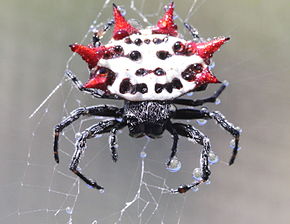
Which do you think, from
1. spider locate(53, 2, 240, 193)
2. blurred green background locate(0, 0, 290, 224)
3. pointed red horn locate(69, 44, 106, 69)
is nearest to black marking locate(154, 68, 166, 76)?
spider locate(53, 2, 240, 193)

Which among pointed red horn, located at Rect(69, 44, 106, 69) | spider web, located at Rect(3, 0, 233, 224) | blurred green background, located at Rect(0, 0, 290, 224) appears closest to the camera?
pointed red horn, located at Rect(69, 44, 106, 69)

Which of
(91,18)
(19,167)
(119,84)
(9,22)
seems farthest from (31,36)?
(119,84)

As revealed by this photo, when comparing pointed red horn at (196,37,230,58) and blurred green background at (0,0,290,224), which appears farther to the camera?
blurred green background at (0,0,290,224)

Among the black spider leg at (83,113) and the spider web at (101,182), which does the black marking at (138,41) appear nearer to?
the black spider leg at (83,113)

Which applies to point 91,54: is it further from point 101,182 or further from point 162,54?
point 101,182

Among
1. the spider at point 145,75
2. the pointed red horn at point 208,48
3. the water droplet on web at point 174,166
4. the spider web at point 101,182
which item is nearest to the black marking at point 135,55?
the spider at point 145,75

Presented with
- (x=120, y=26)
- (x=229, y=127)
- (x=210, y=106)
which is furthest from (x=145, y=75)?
(x=210, y=106)

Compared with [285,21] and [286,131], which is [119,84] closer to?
[286,131]

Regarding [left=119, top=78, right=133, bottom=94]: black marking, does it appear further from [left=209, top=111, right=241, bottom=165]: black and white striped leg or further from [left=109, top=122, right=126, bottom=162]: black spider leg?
[left=209, top=111, right=241, bottom=165]: black and white striped leg
